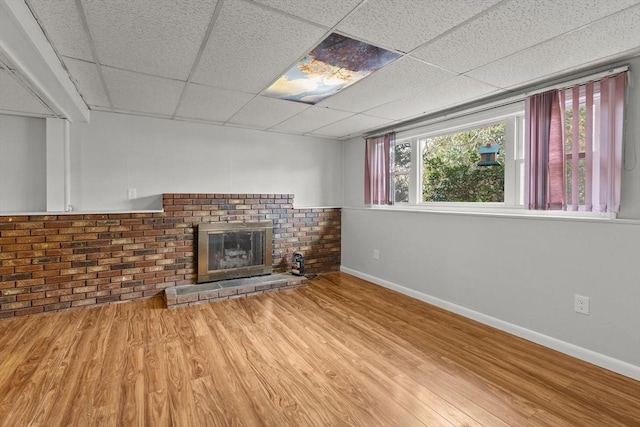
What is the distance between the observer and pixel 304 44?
2039mm

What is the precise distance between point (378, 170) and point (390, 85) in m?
1.77

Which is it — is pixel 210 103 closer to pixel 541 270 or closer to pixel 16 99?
pixel 16 99

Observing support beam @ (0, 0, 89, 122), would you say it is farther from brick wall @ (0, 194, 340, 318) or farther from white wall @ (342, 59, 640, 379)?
white wall @ (342, 59, 640, 379)

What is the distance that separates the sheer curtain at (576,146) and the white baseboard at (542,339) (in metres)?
1.07

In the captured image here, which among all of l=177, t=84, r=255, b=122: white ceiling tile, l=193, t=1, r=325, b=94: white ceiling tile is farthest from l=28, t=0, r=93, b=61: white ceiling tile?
l=177, t=84, r=255, b=122: white ceiling tile

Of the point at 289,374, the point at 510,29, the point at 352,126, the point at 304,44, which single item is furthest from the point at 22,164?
the point at 510,29

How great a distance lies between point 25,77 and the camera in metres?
2.22

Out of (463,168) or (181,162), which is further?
(181,162)

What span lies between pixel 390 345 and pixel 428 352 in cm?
30

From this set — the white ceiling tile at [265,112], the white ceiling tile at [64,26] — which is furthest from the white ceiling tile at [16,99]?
the white ceiling tile at [265,112]

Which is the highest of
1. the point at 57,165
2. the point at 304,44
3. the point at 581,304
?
the point at 304,44

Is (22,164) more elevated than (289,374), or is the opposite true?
(22,164)

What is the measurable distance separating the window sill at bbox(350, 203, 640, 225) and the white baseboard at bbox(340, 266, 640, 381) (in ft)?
3.21

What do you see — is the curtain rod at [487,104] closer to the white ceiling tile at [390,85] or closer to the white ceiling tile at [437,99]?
the white ceiling tile at [437,99]
